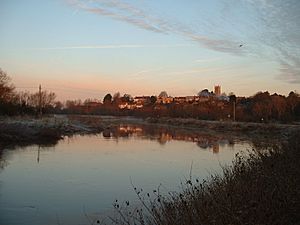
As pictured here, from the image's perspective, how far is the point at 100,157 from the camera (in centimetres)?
1859

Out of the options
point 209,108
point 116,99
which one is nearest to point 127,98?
A: point 116,99

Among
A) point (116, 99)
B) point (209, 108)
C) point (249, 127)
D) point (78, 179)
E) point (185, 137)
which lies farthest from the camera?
point (116, 99)

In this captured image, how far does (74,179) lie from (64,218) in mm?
4293

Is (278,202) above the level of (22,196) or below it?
above

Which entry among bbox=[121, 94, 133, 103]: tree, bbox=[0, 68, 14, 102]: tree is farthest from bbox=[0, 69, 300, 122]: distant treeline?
bbox=[121, 94, 133, 103]: tree

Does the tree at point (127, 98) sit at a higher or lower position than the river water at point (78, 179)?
higher

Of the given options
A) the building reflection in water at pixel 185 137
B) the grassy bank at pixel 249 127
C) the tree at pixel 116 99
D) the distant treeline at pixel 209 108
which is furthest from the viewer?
the tree at pixel 116 99

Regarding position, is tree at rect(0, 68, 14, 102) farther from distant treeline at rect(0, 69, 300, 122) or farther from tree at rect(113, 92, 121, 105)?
tree at rect(113, 92, 121, 105)

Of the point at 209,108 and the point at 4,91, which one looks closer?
the point at 4,91

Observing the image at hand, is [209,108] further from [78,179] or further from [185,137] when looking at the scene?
[78,179]

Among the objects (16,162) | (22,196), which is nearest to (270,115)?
(16,162)

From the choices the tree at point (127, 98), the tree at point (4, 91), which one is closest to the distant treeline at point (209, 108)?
the tree at point (4, 91)

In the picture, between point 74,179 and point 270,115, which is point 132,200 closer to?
point 74,179

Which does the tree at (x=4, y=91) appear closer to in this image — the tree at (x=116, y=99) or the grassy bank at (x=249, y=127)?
the grassy bank at (x=249, y=127)
